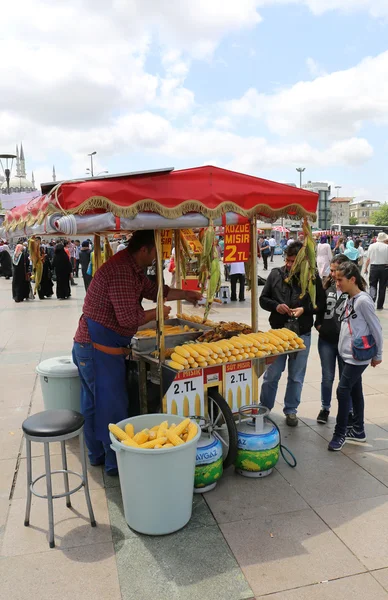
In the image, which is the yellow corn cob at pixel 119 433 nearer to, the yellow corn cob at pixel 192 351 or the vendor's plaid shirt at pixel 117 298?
the vendor's plaid shirt at pixel 117 298

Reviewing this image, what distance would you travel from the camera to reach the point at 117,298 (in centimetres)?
393

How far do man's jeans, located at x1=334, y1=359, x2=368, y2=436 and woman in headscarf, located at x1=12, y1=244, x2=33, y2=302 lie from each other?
12.6 metres

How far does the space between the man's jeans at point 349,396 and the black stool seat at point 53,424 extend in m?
2.47

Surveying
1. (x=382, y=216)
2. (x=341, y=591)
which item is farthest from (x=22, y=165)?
(x=341, y=591)

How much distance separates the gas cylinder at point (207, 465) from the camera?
3.84m

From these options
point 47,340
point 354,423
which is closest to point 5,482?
point 354,423

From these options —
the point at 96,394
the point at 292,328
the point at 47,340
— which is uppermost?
the point at 292,328

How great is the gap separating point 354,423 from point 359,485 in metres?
0.91

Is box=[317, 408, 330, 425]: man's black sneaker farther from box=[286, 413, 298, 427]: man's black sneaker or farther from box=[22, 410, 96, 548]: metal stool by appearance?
box=[22, 410, 96, 548]: metal stool

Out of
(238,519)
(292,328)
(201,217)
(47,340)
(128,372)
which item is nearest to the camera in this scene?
(238,519)

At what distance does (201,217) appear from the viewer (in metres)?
4.01

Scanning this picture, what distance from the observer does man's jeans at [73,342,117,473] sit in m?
4.18

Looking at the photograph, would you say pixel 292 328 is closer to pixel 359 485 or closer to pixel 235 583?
pixel 359 485

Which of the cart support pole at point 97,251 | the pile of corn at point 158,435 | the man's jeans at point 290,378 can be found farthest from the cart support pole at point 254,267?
the cart support pole at point 97,251
